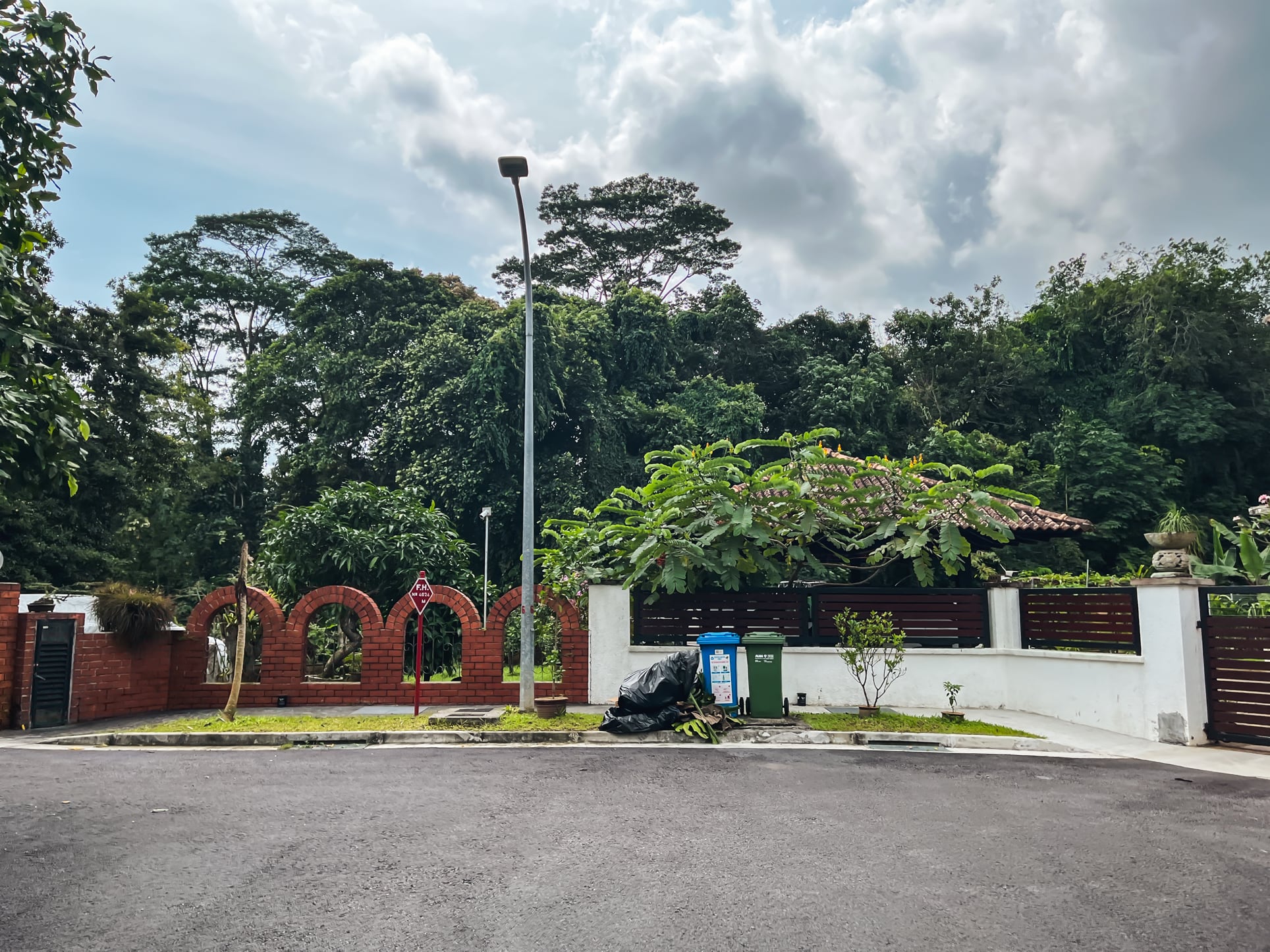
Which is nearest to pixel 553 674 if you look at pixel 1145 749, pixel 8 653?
pixel 8 653

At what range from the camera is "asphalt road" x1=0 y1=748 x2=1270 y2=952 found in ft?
15.8

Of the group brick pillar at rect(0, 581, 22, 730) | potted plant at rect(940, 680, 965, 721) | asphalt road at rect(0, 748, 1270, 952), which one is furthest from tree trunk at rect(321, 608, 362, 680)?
potted plant at rect(940, 680, 965, 721)

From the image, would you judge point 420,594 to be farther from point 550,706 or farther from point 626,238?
point 626,238

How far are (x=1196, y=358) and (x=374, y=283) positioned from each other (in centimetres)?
3258

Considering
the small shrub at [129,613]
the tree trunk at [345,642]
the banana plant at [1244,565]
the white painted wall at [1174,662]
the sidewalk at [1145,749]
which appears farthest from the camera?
the tree trunk at [345,642]

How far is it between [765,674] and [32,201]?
10.3 metres

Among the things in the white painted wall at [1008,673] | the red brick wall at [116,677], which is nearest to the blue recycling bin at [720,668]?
the white painted wall at [1008,673]

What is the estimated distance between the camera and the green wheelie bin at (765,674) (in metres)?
12.7

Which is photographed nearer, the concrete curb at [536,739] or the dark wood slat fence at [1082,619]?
the concrete curb at [536,739]

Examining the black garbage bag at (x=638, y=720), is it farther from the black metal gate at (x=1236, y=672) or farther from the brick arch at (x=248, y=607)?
the black metal gate at (x=1236, y=672)

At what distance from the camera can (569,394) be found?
3475cm

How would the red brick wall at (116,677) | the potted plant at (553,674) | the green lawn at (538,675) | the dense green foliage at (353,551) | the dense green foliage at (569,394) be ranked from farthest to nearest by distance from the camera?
the dense green foliage at (569,394)
the dense green foliage at (353,551)
the green lawn at (538,675)
the red brick wall at (116,677)
the potted plant at (553,674)

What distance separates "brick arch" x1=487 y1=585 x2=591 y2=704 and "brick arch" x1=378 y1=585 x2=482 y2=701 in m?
0.28

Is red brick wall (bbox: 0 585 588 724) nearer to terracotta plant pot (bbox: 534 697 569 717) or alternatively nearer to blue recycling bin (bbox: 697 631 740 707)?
terracotta plant pot (bbox: 534 697 569 717)
